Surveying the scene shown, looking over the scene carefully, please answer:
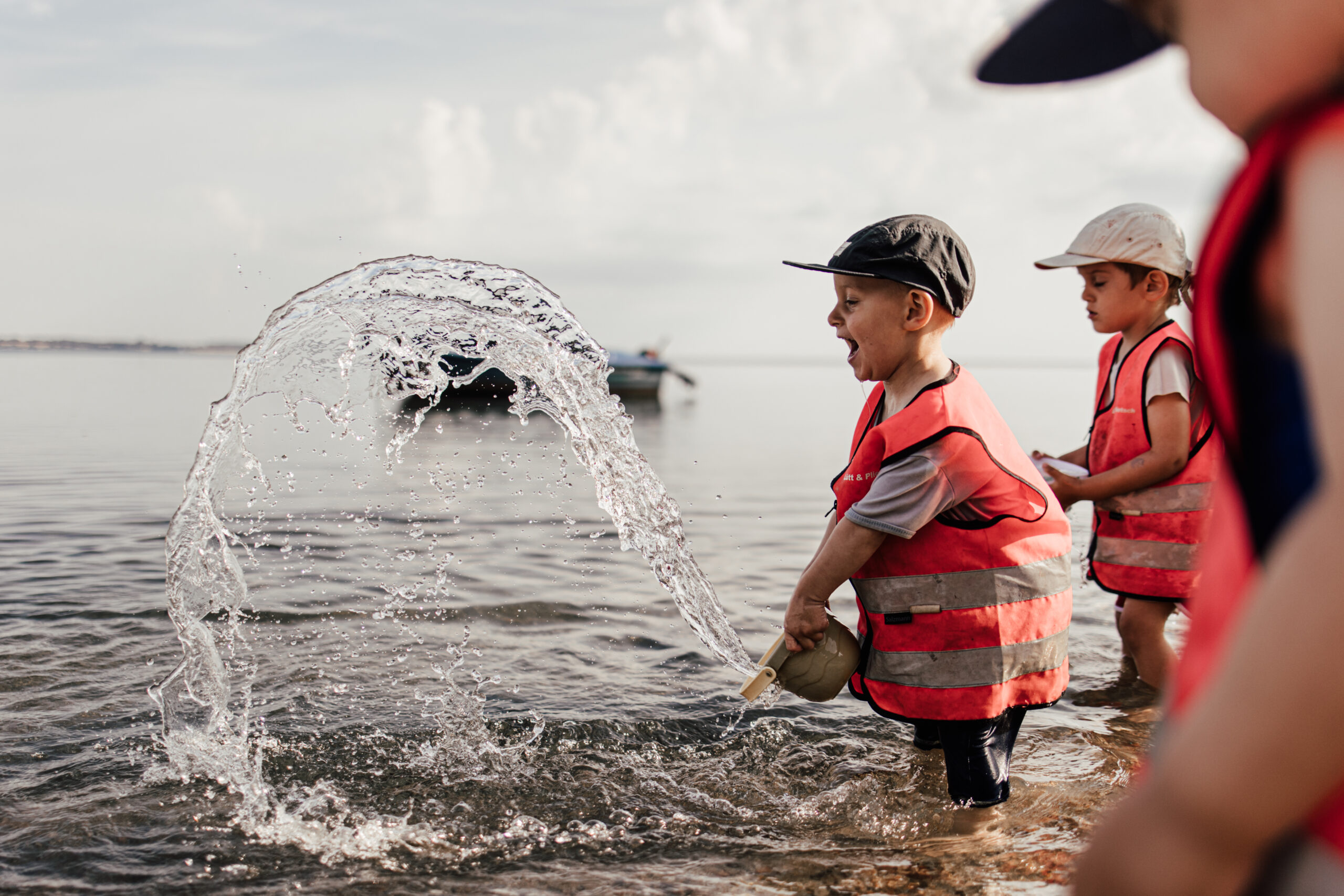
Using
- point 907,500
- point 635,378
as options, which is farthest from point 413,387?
point 635,378

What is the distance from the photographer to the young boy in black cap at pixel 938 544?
10.5ft

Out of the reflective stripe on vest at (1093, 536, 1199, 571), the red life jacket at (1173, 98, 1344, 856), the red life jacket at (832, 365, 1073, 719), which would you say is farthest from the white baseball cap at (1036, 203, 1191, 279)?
the red life jacket at (1173, 98, 1344, 856)

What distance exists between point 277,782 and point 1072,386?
9164 centimetres

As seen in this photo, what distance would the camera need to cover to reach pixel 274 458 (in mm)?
16062

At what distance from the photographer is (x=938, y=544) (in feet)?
10.7

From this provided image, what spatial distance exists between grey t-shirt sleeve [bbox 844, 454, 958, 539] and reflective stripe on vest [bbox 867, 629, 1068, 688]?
0.45 meters

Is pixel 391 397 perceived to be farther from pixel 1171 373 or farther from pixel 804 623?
pixel 1171 373

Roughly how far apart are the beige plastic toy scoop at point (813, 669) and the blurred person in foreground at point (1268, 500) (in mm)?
2624

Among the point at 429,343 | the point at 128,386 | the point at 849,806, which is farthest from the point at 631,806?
the point at 128,386

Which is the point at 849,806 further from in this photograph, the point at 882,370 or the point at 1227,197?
the point at 1227,197

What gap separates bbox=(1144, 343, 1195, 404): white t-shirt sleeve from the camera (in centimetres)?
439

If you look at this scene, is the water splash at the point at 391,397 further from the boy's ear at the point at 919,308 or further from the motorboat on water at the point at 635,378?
the motorboat on water at the point at 635,378

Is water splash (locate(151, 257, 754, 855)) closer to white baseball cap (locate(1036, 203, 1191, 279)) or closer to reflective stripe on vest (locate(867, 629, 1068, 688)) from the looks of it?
reflective stripe on vest (locate(867, 629, 1068, 688))

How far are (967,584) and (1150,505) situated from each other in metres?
1.77
